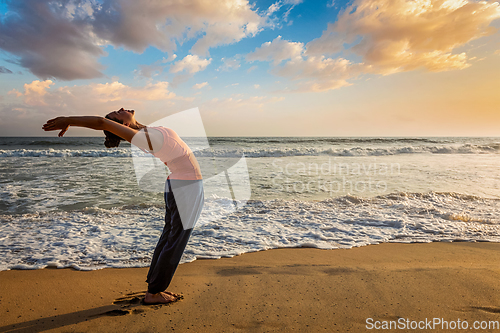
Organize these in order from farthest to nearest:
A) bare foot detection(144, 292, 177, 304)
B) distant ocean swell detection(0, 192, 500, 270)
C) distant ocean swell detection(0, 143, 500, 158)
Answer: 1. distant ocean swell detection(0, 143, 500, 158)
2. distant ocean swell detection(0, 192, 500, 270)
3. bare foot detection(144, 292, 177, 304)

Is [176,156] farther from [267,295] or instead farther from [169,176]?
[267,295]

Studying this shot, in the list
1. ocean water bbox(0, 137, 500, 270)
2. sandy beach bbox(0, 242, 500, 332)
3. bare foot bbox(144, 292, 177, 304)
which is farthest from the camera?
ocean water bbox(0, 137, 500, 270)

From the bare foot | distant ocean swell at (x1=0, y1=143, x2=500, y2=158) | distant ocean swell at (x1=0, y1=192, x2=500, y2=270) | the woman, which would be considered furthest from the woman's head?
distant ocean swell at (x1=0, y1=143, x2=500, y2=158)

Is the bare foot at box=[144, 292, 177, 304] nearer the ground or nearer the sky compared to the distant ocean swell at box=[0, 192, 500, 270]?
nearer the sky

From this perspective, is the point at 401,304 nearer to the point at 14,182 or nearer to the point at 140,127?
the point at 140,127

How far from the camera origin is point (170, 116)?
278cm

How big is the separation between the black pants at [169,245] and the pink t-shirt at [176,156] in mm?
102

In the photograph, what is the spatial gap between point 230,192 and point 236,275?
208 inches

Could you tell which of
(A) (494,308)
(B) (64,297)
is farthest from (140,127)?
(A) (494,308)

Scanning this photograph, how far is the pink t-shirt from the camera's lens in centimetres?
207

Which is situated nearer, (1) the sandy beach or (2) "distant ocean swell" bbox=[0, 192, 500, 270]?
(1) the sandy beach

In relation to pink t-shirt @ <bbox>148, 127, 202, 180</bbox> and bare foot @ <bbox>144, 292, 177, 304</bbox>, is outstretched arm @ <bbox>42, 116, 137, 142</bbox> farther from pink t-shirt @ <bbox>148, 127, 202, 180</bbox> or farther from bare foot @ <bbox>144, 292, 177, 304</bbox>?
bare foot @ <bbox>144, 292, 177, 304</bbox>

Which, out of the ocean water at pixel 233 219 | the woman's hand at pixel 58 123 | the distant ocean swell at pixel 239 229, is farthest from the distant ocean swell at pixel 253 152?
the woman's hand at pixel 58 123

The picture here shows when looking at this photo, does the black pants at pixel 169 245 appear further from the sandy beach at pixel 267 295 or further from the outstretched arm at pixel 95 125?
the outstretched arm at pixel 95 125
